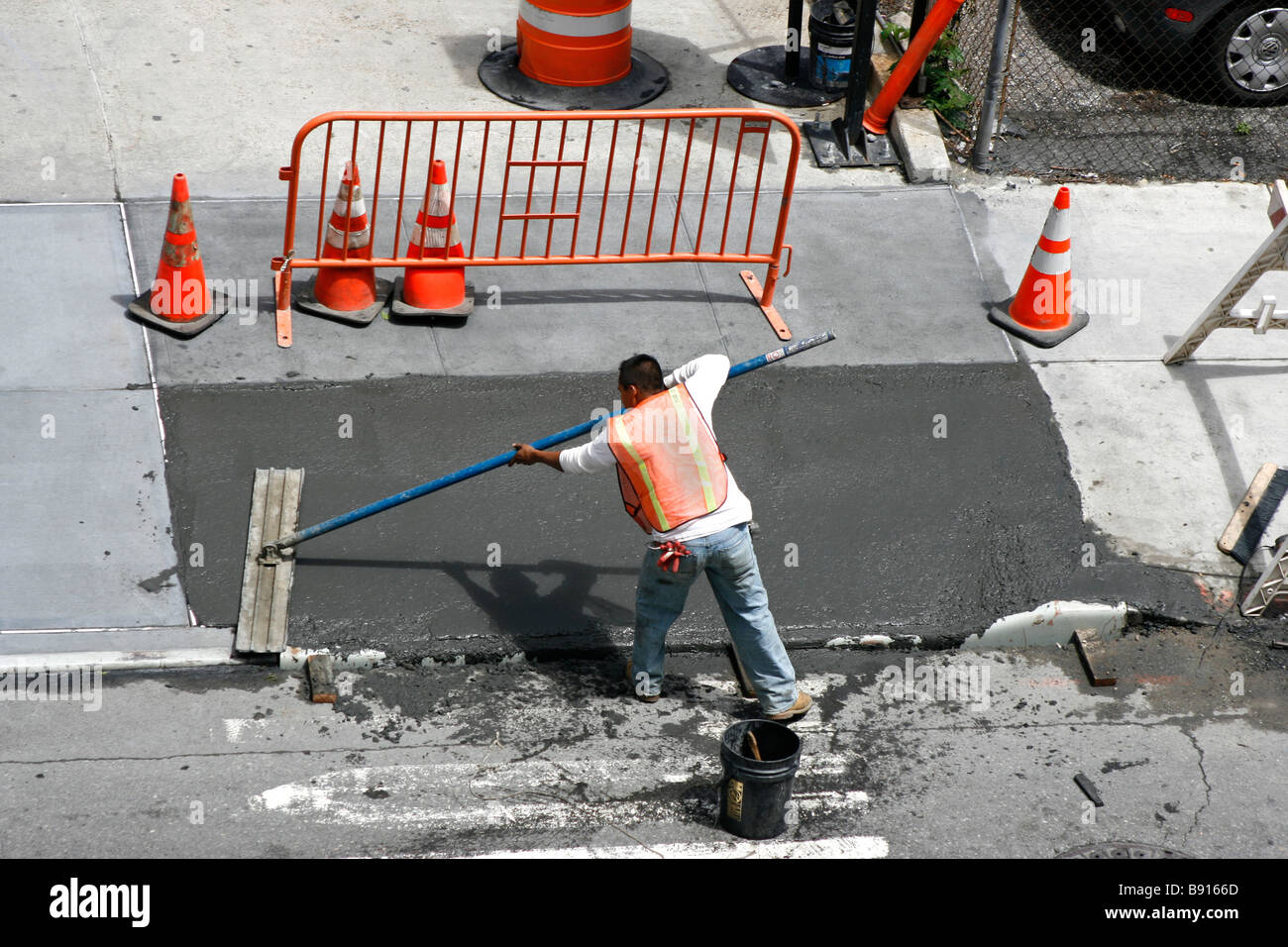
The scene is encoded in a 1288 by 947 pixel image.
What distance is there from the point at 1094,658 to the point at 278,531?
12.4ft

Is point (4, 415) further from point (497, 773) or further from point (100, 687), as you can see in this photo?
point (497, 773)

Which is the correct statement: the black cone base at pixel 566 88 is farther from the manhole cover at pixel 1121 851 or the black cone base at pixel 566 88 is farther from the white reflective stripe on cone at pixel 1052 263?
the manhole cover at pixel 1121 851

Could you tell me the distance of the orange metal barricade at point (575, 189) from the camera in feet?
25.7

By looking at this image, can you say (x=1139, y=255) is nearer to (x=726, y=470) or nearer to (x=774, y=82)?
(x=774, y=82)

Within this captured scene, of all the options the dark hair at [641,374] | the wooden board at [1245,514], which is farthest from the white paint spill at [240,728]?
the wooden board at [1245,514]

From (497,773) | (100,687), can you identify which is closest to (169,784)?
(100,687)

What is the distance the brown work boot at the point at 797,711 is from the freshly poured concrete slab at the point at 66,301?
148 inches

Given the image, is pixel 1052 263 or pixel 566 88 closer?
pixel 1052 263

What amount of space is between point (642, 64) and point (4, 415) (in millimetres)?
5570

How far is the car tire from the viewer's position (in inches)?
391

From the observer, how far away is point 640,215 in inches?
348

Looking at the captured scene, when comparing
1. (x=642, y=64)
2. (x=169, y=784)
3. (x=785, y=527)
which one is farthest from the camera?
(x=642, y=64)

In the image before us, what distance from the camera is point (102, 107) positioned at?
9.38 metres

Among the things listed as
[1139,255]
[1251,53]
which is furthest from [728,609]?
[1251,53]
